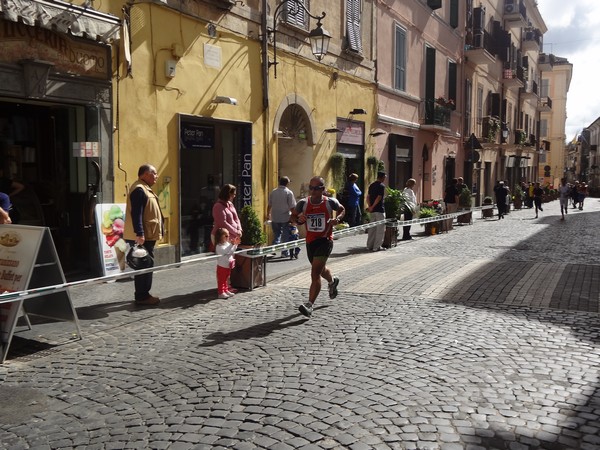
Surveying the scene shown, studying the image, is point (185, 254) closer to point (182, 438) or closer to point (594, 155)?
point (182, 438)

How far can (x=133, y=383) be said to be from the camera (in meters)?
4.78

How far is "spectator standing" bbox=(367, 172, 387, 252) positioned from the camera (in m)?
13.3

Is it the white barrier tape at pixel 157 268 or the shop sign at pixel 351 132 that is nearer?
the white barrier tape at pixel 157 268

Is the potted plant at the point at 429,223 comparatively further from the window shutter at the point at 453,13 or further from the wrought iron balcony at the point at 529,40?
the wrought iron balcony at the point at 529,40

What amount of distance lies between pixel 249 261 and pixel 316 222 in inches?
76.5

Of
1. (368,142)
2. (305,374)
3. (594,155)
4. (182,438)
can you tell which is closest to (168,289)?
(305,374)

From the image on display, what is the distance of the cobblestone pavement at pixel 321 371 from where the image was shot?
12.4ft

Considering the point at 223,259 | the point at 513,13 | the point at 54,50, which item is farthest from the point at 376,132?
the point at 513,13

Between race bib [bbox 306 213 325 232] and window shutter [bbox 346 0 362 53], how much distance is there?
11036 mm

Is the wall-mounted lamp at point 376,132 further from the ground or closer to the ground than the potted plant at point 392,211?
further from the ground

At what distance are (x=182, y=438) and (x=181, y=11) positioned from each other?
8.89 meters

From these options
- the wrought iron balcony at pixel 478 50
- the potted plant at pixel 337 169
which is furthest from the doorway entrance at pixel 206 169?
the wrought iron balcony at pixel 478 50

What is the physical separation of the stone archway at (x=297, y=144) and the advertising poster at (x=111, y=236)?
6259 mm

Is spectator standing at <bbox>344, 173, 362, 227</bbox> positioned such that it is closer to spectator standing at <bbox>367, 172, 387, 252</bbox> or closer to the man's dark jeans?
spectator standing at <bbox>367, 172, 387, 252</bbox>
